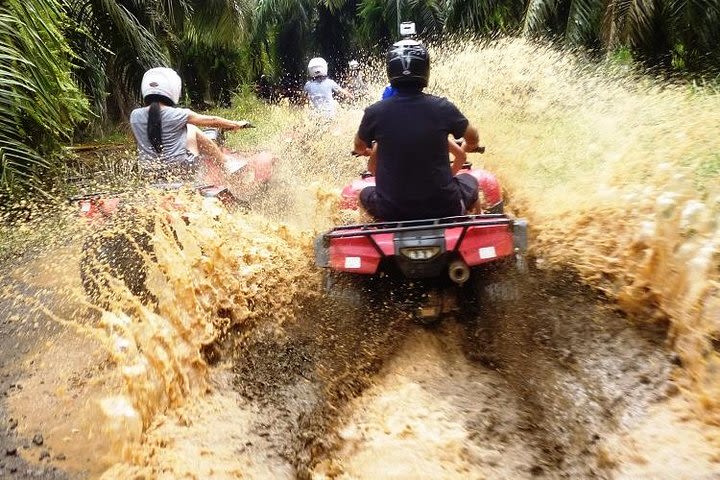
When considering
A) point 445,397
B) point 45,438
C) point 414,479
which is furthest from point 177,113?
point 414,479

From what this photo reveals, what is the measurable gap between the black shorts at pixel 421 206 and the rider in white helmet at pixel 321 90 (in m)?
6.20

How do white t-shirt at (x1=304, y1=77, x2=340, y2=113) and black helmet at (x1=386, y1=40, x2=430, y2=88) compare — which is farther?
white t-shirt at (x1=304, y1=77, x2=340, y2=113)

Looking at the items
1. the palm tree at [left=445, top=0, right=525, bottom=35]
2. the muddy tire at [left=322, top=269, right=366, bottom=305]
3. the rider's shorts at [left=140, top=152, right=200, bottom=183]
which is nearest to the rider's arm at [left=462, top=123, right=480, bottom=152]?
the muddy tire at [left=322, top=269, right=366, bottom=305]

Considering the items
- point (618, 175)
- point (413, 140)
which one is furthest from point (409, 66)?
point (618, 175)

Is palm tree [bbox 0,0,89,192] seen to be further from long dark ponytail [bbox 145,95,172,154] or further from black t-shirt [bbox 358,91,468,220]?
black t-shirt [bbox 358,91,468,220]

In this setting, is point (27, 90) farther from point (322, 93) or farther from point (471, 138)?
point (471, 138)

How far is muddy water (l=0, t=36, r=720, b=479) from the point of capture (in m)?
2.82

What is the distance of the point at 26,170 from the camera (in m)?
Answer: 6.67

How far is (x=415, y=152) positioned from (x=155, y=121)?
247 cm

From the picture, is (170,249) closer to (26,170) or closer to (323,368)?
(323,368)

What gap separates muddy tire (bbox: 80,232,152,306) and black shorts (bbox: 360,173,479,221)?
151cm

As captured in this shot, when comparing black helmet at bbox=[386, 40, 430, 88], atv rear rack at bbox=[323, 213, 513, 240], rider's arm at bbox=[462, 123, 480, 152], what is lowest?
atv rear rack at bbox=[323, 213, 513, 240]

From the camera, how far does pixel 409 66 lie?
3729 mm

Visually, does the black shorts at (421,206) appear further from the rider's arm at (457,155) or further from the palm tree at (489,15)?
the palm tree at (489,15)
